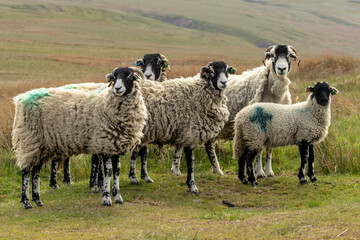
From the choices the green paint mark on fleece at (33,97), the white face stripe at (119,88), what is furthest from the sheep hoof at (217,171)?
the green paint mark on fleece at (33,97)

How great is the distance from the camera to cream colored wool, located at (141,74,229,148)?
10109mm

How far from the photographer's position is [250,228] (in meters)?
7.05

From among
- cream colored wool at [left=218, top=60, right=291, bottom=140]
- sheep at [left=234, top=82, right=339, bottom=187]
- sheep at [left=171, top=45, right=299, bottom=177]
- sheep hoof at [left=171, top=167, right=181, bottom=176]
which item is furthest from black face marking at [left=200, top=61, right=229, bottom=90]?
sheep hoof at [left=171, top=167, right=181, bottom=176]

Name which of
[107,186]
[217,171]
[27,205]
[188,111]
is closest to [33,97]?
[27,205]

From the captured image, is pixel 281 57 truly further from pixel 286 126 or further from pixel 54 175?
pixel 54 175

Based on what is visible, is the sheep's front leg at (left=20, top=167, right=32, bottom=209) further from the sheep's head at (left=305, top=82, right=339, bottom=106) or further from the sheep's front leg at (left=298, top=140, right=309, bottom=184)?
the sheep's head at (left=305, top=82, right=339, bottom=106)

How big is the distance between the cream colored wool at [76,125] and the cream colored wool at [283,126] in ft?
7.80

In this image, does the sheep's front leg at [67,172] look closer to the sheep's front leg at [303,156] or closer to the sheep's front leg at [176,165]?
the sheep's front leg at [176,165]

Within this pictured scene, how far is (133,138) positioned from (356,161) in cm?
527

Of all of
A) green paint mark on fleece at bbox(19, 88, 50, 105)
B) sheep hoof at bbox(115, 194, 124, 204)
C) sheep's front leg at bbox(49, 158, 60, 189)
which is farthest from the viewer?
sheep's front leg at bbox(49, 158, 60, 189)

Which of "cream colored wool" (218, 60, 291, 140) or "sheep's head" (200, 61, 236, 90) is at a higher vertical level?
"sheep's head" (200, 61, 236, 90)

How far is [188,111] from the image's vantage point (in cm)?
1030

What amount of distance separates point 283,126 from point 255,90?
6.56ft

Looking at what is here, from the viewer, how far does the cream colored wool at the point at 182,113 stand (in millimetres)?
10109
